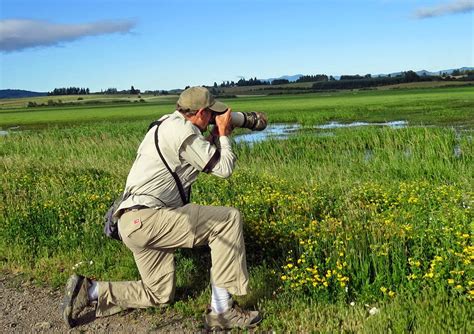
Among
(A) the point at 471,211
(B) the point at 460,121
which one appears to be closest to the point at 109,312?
(A) the point at 471,211

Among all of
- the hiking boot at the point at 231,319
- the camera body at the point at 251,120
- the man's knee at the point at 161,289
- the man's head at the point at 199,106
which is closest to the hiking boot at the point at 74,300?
the man's knee at the point at 161,289

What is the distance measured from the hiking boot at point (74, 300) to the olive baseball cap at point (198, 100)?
1.80 metres

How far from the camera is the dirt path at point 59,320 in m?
4.59

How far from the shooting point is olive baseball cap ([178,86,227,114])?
14.3 ft

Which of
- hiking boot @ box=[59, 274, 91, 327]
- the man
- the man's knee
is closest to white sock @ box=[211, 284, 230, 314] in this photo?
the man

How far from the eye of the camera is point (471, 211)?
20.0 ft

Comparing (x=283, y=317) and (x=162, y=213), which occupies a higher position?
(x=162, y=213)

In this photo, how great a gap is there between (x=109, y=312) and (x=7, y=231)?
287 cm

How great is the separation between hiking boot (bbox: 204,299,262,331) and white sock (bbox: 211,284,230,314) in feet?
0.10

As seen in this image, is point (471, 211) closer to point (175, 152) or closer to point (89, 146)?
point (175, 152)

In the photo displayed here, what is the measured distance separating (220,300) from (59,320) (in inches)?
59.6

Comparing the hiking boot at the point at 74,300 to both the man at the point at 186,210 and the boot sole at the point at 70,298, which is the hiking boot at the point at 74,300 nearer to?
the boot sole at the point at 70,298

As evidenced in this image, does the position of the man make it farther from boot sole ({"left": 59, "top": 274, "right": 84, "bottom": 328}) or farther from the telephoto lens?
boot sole ({"left": 59, "top": 274, "right": 84, "bottom": 328})

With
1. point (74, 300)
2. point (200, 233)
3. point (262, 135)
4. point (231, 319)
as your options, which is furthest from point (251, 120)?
point (262, 135)
